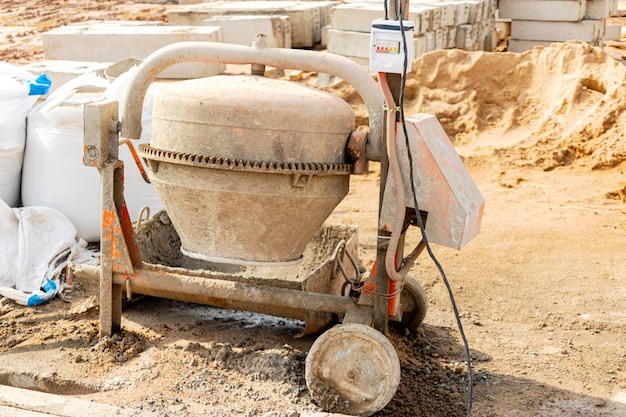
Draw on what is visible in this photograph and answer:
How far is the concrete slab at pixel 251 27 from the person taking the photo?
9945 mm

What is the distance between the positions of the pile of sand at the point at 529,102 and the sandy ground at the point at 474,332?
0.15 feet

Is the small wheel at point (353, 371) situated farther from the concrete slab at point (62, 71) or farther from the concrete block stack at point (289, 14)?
the concrete block stack at point (289, 14)

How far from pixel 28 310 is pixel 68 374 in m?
0.92

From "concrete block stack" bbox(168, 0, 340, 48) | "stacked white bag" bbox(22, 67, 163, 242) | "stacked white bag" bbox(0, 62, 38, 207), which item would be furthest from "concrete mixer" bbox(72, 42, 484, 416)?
"concrete block stack" bbox(168, 0, 340, 48)

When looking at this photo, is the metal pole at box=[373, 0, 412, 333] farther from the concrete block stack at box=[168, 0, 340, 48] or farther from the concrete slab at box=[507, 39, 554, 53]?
the concrete slab at box=[507, 39, 554, 53]

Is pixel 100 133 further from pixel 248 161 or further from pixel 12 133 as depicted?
pixel 12 133

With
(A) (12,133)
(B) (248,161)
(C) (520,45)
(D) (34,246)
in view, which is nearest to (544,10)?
(C) (520,45)

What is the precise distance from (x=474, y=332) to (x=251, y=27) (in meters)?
6.69

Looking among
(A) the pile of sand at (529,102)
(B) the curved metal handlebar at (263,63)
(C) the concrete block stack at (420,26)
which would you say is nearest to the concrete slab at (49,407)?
(B) the curved metal handlebar at (263,63)

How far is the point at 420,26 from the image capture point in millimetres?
8508

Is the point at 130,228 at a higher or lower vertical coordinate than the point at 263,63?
lower

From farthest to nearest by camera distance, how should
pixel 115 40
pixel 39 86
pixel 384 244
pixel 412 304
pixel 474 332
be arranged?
pixel 115 40
pixel 39 86
pixel 474 332
pixel 412 304
pixel 384 244

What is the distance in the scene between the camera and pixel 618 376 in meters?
3.65

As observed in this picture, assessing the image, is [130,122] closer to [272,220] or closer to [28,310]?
[272,220]
